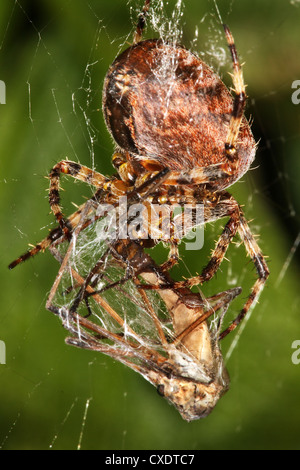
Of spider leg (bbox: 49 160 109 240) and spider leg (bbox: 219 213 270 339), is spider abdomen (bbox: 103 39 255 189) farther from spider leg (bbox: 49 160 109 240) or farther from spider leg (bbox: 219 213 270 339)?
spider leg (bbox: 219 213 270 339)

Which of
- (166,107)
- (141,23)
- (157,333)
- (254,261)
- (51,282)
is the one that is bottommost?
(254,261)

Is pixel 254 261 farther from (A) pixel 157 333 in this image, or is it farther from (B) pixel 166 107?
(B) pixel 166 107

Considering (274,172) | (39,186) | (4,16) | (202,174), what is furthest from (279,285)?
(4,16)

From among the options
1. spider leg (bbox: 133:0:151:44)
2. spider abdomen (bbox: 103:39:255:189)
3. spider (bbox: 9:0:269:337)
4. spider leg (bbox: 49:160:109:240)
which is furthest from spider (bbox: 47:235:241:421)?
spider leg (bbox: 133:0:151:44)

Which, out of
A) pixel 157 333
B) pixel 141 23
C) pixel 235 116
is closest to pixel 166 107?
pixel 235 116

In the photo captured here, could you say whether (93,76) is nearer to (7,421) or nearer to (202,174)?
(202,174)
